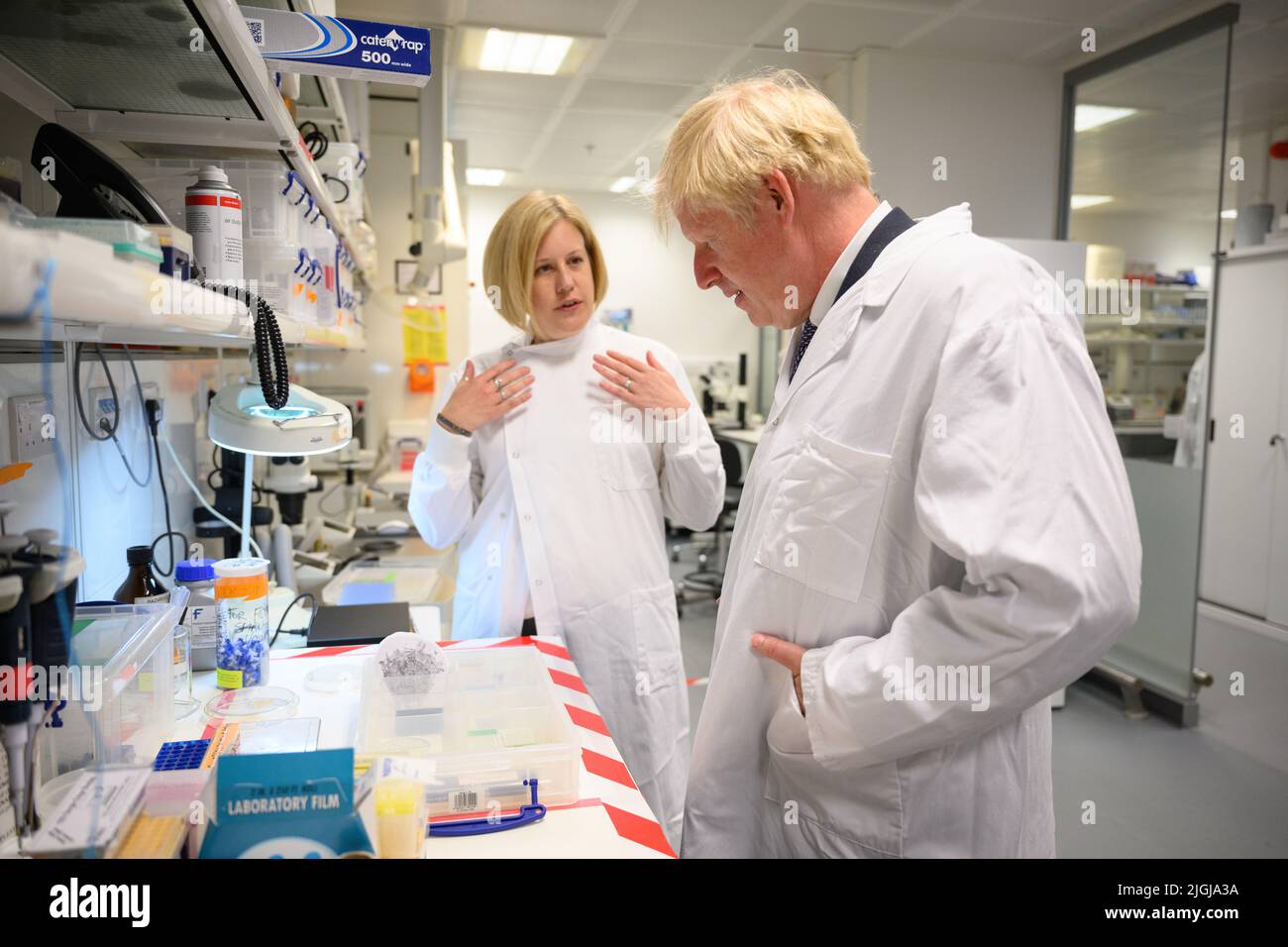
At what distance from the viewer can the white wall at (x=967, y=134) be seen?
14.0 ft

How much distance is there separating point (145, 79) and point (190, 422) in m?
1.38

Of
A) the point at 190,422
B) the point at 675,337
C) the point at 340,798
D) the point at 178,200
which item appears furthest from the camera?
the point at 675,337

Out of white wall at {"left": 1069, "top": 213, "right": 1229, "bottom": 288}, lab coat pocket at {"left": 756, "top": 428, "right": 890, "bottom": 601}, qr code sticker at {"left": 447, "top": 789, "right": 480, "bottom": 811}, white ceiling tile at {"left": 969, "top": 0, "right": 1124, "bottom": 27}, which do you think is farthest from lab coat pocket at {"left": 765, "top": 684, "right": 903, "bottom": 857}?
white ceiling tile at {"left": 969, "top": 0, "right": 1124, "bottom": 27}

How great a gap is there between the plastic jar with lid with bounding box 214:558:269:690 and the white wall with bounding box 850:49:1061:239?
358 cm

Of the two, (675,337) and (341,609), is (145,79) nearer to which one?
(341,609)

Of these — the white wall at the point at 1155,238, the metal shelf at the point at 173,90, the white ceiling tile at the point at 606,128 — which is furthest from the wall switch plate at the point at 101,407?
the white ceiling tile at the point at 606,128

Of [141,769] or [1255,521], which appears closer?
[141,769]

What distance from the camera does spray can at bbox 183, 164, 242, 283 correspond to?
4.04ft

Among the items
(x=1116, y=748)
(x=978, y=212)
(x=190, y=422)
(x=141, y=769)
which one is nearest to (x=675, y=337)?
(x=978, y=212)

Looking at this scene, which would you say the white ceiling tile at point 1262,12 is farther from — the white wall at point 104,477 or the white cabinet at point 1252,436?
→ the white wall at point 104,477

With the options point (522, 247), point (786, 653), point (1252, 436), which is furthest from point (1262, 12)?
point (786, 653)

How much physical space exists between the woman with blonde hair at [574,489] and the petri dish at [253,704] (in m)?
0.57

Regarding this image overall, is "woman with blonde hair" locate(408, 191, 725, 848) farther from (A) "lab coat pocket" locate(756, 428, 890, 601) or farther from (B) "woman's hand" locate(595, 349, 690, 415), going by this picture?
(A) "lab coat pocket" locate(756, 428, 890, 601)

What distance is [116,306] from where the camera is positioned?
0.64 m
